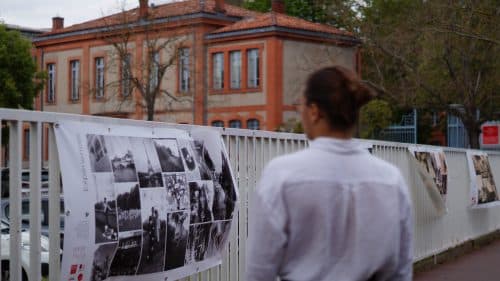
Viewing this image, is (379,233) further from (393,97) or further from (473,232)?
(393,97)

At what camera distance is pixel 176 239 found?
6328 millimetres

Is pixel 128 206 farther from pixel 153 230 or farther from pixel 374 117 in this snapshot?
pixel 374 117

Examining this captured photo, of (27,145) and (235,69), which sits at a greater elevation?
(235,69)

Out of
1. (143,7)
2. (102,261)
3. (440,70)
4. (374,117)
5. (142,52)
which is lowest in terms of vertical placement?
(102,261)

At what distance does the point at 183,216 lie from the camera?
6426 millimetres

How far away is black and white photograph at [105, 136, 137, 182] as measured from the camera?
18.5 feet

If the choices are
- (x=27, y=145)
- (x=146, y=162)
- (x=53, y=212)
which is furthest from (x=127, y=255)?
(x=27, y=145)

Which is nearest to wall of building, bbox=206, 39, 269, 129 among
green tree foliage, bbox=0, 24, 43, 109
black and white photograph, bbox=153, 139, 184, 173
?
green tree foliage, bbox=0, 24, 43, 109

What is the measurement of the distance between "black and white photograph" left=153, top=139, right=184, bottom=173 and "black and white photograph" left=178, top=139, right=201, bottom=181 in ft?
0.27

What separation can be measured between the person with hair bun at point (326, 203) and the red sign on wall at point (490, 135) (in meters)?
27.4

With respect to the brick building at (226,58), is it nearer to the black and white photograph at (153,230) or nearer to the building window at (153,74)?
the building window at (153,74)

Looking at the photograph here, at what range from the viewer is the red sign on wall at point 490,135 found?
3014cm

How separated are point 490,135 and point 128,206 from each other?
2615cm

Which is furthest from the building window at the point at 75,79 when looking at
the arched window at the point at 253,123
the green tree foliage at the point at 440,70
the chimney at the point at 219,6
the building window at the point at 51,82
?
the green tree foliage at the point at 440,70
